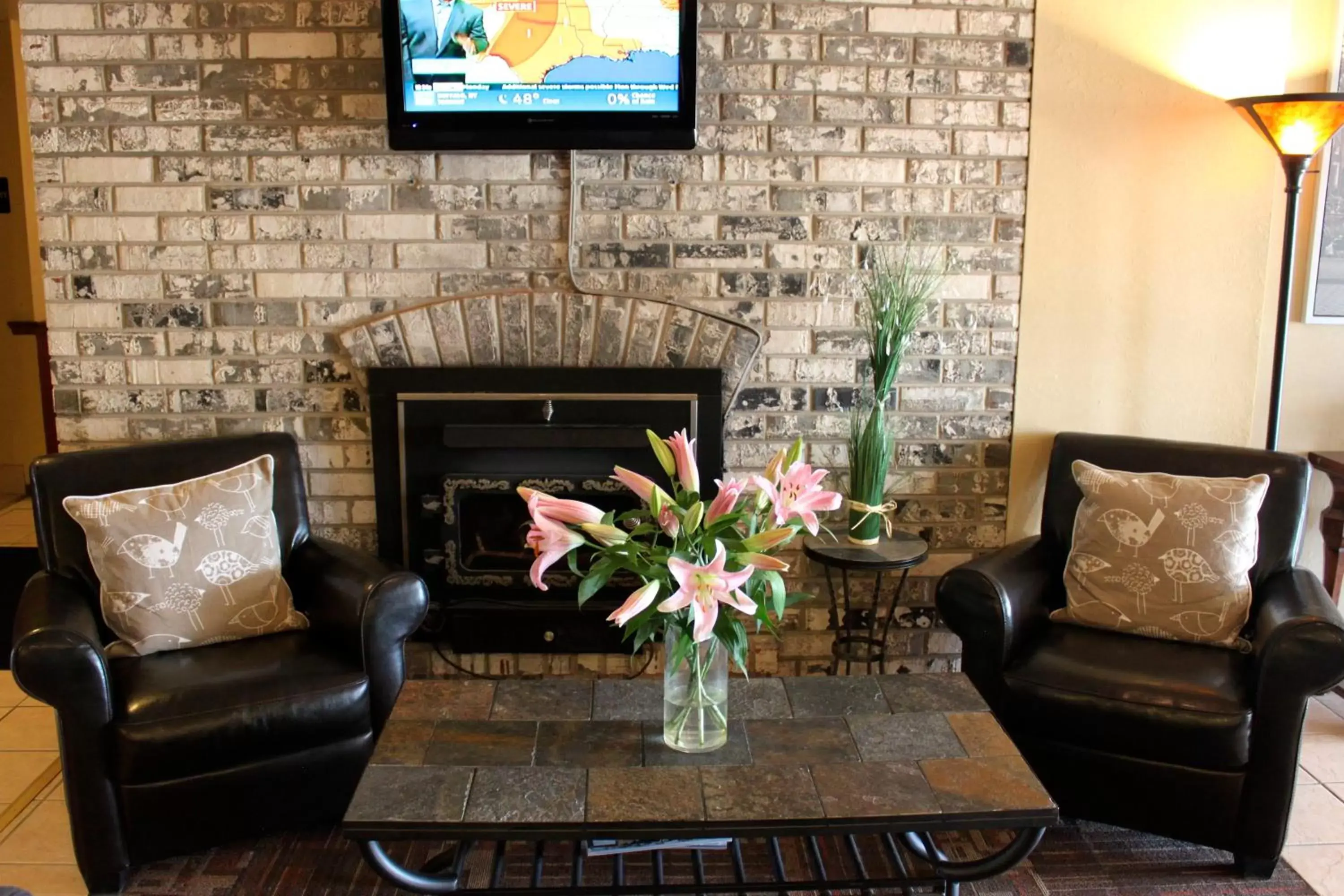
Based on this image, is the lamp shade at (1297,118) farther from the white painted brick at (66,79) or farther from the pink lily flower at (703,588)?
the white painted brick at (66,79)

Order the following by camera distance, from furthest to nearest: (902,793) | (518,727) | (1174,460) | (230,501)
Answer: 1. (1174,460)
2. (230,501)
3. (518,727)
4. (902,793)

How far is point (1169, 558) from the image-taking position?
2754mm

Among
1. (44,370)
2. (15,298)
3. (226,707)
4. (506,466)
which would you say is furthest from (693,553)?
(15,298)

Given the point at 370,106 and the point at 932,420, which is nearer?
the point at 370,106

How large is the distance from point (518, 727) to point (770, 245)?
1.62 metres

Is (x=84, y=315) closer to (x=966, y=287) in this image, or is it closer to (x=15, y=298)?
(x=966, y=287)

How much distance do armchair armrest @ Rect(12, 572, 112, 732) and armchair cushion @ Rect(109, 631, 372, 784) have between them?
59 millimetres

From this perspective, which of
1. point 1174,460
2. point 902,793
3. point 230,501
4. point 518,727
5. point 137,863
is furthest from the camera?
point 1174,460

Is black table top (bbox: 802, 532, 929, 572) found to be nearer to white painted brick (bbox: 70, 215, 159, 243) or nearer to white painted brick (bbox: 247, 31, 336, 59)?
white painted brick (bbox: 247, 31, 336, 59)

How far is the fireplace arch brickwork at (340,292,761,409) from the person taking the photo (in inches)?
124

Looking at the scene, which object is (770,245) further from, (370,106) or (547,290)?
(370,106)

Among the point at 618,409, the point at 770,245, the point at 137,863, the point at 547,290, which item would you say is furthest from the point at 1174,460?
the point at 137,863

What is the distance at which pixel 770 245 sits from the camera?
10.4 feet

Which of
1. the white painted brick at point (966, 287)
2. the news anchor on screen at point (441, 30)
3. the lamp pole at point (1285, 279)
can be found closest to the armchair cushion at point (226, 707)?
the news anchor on screen at point (441, 30)
